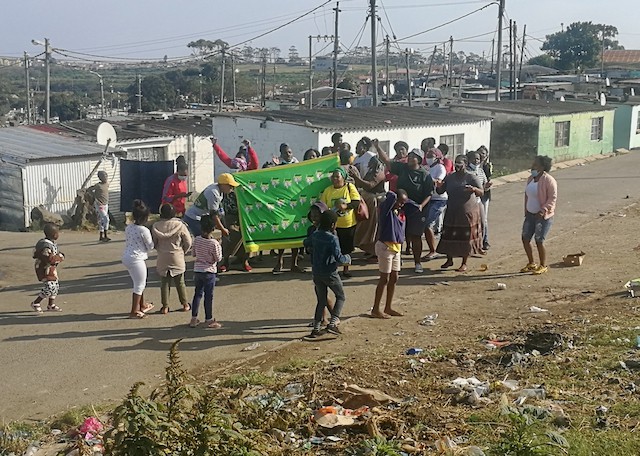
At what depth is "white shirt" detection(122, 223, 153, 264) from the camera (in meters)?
10.1

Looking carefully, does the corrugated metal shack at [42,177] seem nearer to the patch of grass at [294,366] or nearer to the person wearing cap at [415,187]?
the person wearing cap at [415,187]

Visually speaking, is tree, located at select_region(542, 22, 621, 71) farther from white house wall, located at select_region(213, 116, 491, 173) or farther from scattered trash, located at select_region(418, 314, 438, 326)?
scattered trash, located at select_region(418, 314, 438, 326)

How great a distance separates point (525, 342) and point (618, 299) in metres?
2.53

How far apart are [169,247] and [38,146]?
1388 cm

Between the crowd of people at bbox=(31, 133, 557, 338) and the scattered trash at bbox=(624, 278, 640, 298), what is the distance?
1.49 meters

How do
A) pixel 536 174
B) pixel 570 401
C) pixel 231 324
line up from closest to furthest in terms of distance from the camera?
pixel 570 401 < pixel 231 324 < pixel 536 174

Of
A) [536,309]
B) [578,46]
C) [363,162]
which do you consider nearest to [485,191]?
[363,162]

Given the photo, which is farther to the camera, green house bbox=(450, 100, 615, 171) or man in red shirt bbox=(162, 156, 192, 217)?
green house bbox=(450, 100, 615, 171)

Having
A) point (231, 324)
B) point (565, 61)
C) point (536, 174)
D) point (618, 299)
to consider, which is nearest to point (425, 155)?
point (536, 174)

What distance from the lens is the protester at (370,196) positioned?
12.2 metres

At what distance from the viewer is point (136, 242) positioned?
10.2 meters

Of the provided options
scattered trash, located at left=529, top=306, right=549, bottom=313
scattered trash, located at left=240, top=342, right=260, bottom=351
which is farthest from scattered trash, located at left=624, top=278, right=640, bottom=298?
scattered trash, located at left=240, top=342, right=260, bottom=351

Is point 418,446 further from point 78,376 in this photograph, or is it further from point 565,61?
point 565,61

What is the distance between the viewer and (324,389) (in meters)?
7.39
